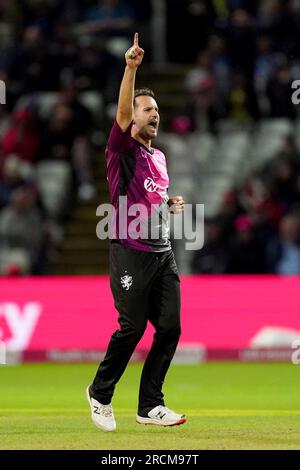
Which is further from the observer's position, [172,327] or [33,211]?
[33,211]

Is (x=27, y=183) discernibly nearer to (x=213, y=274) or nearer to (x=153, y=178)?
(x=213, y=274)

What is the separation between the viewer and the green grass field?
10.2 m

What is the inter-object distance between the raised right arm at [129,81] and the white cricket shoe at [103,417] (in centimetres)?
227

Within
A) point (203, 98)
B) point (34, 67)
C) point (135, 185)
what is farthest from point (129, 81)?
point (34, 67)

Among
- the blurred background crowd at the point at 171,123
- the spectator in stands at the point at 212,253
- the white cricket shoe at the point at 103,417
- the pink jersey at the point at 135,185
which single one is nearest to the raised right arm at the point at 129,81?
the pink jersey at the point at 135,185

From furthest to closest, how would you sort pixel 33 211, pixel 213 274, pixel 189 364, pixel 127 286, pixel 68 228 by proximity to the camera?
1. pixel 68 228
2. pixel 33 211
3. pixel 213 274
4. pixel 189 364
5. pixel 127 286

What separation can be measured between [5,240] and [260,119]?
4.77 m

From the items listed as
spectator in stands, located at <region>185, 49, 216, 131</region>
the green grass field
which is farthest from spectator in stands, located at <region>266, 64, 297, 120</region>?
the green grass field

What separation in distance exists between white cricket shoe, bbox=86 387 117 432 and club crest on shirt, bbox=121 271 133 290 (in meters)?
0.94

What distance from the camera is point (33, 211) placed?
22609mm

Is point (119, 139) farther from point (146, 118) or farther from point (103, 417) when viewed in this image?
point (103, 417)

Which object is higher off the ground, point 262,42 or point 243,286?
point 262,42

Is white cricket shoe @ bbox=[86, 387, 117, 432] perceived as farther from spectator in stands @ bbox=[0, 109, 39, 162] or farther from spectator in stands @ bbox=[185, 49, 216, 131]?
spectator in stands @ bbox=[0, 109, 39, 162]
